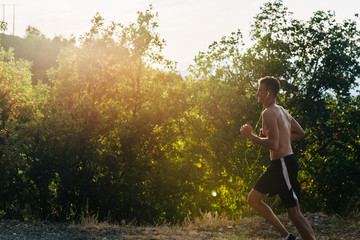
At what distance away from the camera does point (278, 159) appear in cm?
428

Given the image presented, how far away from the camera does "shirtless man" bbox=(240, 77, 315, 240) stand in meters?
4.16

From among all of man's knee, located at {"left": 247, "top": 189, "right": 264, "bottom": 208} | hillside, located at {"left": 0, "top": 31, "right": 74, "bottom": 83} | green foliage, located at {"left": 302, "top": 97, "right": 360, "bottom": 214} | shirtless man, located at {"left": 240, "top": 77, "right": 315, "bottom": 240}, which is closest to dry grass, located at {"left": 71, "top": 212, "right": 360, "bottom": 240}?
green foliage, located at {"left": 302, "top": 97, "right": 360, "bottom": 214}

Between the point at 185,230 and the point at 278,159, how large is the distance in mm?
2481

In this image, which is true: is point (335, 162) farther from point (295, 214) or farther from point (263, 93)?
point (263, 93)

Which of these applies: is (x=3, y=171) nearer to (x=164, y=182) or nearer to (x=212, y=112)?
(x=164, y=182)

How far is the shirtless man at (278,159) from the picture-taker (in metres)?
4.16

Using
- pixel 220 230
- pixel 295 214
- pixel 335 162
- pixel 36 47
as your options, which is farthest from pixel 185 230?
pixel 36 47

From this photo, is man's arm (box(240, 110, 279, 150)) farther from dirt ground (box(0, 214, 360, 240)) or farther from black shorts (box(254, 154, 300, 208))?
dirt ground (box(0, 214, 360, 240))

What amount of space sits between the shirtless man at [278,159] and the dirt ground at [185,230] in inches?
70.2

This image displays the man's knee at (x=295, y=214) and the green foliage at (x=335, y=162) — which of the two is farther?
the green foliage at (x=335, y=162)

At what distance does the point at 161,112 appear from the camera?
923 cm

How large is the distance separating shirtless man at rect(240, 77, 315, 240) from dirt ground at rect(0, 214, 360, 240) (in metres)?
1.78

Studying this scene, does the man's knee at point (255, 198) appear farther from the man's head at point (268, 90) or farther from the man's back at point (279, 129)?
the man's head at point (268, 90)

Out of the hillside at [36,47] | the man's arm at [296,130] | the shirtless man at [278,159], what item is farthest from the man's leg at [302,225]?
the hillside at [36,47]
